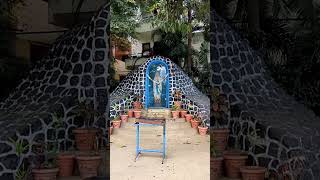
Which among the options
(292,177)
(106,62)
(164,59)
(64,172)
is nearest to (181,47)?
(164,59)

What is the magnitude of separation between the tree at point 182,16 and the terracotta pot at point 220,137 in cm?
53

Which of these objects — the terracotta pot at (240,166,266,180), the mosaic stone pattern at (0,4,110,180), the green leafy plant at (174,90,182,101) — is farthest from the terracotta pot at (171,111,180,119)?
the terracotta pot at (240,166,266,180)

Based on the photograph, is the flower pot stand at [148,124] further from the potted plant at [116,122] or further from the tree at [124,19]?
A: the tree at [124,19]

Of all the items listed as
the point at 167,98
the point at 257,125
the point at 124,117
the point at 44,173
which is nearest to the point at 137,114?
the point at 124,117

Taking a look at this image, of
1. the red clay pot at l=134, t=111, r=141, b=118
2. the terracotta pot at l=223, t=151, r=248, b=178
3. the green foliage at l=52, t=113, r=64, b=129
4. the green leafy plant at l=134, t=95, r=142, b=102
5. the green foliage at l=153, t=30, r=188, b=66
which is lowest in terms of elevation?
the terracotta pot at l=223, t=151, r=248, b=178

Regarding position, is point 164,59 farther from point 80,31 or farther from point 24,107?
point 24,107

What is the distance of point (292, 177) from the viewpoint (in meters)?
3.56

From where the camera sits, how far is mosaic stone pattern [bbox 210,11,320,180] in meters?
3.55

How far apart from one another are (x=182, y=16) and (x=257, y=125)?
1.11 meters

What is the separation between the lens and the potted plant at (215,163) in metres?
3.34

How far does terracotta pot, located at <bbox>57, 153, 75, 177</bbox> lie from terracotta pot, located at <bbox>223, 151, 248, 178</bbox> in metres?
1.50

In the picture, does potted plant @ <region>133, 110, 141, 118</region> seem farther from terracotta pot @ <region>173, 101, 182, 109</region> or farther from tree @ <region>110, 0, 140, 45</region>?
tree @ <region>110, 0, 140, 45</region>

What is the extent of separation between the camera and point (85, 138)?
13.4 feet

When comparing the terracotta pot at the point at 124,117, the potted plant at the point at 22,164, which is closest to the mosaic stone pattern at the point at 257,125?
the terracotta pot at the point at 124,117
